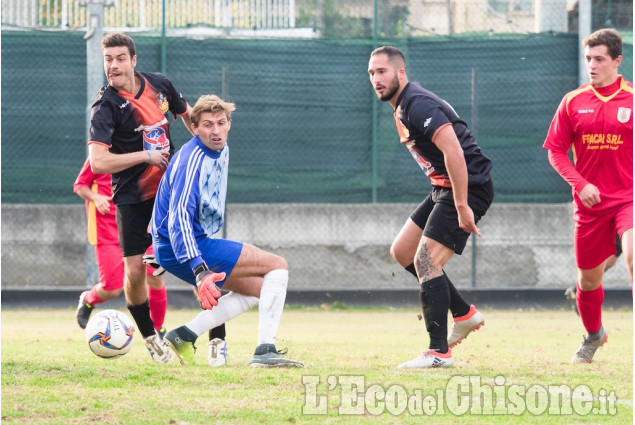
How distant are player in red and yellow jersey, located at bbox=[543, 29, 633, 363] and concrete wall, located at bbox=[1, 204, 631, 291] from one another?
6916mm

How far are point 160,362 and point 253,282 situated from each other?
0.93 m

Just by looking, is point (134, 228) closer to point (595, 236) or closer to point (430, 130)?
point (430, 130)

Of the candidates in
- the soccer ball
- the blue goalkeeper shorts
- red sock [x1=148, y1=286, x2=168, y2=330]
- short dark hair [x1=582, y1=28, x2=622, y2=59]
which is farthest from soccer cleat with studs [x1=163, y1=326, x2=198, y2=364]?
short dark hair [x1=582, y1=28, x2=622, y2=59]

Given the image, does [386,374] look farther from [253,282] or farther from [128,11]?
[128,11]

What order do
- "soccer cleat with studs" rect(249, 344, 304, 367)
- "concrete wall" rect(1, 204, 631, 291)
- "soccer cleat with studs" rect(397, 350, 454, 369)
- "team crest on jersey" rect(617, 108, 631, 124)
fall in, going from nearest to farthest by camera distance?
"soccer cleat with studs" rect(249, 344, 304, 367)
"soccer cleat with studs" rect(397, 350, 454, 369)
"team crest on jersey" rect(617, 108, 631, 124)
"concrete wall" rect(1, 204, 631, 291)

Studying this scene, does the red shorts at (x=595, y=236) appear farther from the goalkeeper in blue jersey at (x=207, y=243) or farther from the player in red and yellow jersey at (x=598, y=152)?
the goalkeeper in blue jersey at (x=207, y=243)

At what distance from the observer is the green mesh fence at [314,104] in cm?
1455

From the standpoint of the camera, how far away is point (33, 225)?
570 inches

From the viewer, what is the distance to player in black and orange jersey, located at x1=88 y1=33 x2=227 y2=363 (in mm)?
7242

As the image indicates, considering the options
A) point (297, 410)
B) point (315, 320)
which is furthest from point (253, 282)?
point (315, 320)

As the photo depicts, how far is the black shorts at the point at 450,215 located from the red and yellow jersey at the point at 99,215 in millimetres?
3600

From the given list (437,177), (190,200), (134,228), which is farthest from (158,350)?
(437,177)

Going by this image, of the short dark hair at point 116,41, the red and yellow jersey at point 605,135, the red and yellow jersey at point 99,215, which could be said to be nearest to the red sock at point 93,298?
the red and yellow jersey at point 99,215

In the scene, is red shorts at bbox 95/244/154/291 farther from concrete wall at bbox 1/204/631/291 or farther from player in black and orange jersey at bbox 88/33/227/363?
concrete wall at bbox 1/204/631/291
